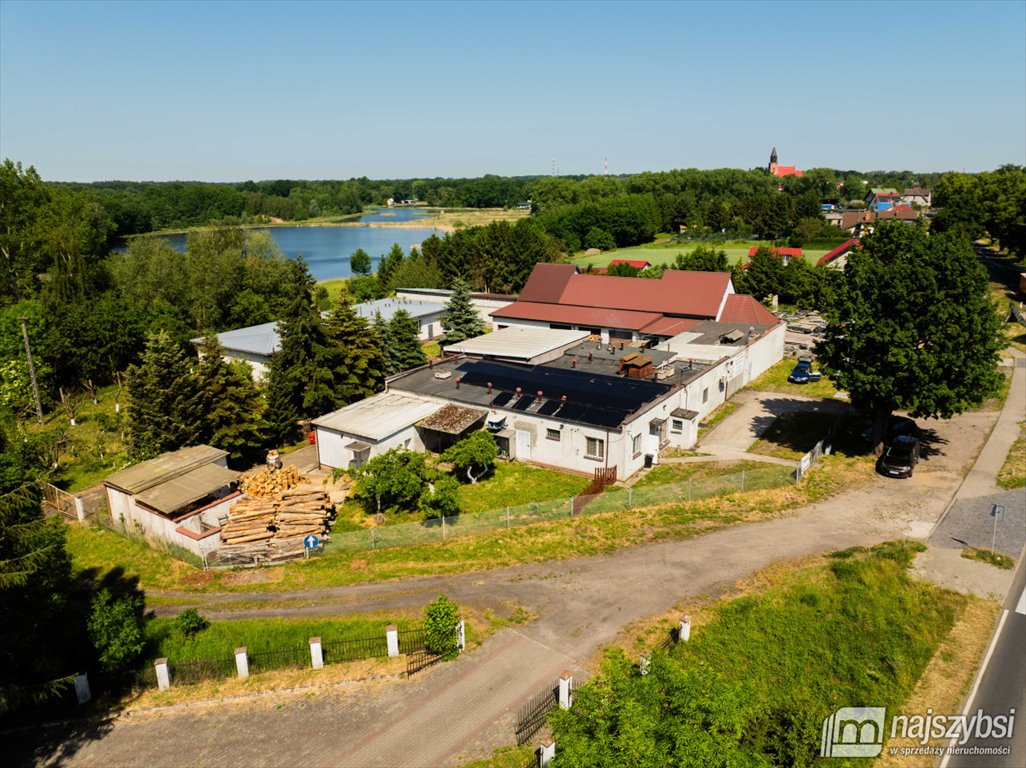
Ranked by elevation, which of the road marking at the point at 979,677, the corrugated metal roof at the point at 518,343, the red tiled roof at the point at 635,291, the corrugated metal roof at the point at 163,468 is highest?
the red tiled roof at the point at 635,291

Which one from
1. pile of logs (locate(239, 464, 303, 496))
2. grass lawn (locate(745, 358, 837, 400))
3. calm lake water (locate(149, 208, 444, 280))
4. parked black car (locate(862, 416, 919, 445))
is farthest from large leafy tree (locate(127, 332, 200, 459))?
calm lake water (locate(149, 208, 444, 280))

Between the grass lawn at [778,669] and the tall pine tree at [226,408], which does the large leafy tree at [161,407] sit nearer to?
the tall pine tree at [226,408]

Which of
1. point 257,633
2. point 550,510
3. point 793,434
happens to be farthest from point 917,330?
point 257,633

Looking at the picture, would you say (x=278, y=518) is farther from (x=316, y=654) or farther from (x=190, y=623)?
(x=316, y=654)

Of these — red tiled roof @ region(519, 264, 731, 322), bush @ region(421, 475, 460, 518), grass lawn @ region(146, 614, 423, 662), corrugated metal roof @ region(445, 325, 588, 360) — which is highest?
red tiled roof @ region(519, 264, 731, 322)

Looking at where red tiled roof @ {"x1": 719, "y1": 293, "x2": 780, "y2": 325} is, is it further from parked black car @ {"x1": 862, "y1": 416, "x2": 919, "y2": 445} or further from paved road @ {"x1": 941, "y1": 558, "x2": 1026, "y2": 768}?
paved road @ {"x1": 941, "y1": 558, "x2": 1026, "y2": 768}

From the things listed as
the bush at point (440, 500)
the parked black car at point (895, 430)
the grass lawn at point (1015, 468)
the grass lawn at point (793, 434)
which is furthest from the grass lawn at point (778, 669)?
the parked black car at point (895, 430)
